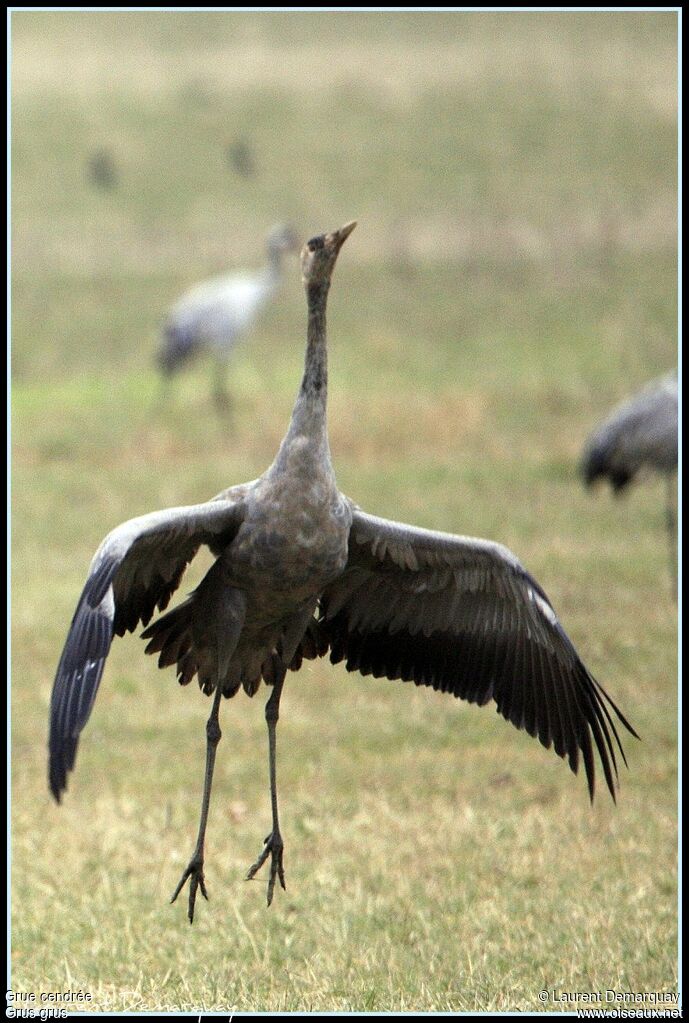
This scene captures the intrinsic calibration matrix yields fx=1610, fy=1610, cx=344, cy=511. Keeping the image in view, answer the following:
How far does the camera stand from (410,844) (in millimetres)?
5734

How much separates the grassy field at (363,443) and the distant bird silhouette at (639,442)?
362 millimetres

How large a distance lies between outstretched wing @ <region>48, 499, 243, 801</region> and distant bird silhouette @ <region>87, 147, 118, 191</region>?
17.1m

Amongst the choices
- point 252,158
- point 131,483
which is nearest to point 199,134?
point 252,158

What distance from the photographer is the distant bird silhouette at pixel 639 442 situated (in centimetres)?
988

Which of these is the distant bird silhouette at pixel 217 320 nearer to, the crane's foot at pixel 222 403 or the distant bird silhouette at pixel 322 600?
the crane's foot at pixel 222 403

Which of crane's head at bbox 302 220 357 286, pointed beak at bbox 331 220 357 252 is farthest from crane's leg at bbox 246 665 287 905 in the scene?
pointed beak at bbox 331 220 357 252

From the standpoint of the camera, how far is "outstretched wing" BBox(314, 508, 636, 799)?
4688 mm

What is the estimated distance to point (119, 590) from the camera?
4.51 meters

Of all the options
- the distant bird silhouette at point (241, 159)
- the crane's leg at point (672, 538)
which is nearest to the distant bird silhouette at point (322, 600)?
the crane's leg at point (672, 538)

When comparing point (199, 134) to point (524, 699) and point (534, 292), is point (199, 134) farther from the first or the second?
point (524, 699)

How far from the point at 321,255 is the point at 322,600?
116 centimetres

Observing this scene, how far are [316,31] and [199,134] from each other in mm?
2082

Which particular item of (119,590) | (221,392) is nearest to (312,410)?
(119,590)

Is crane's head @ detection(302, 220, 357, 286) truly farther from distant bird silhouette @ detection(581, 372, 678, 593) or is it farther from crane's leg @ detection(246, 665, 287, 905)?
distant bird silhouette @ detection(581, 372, 678, 593)
